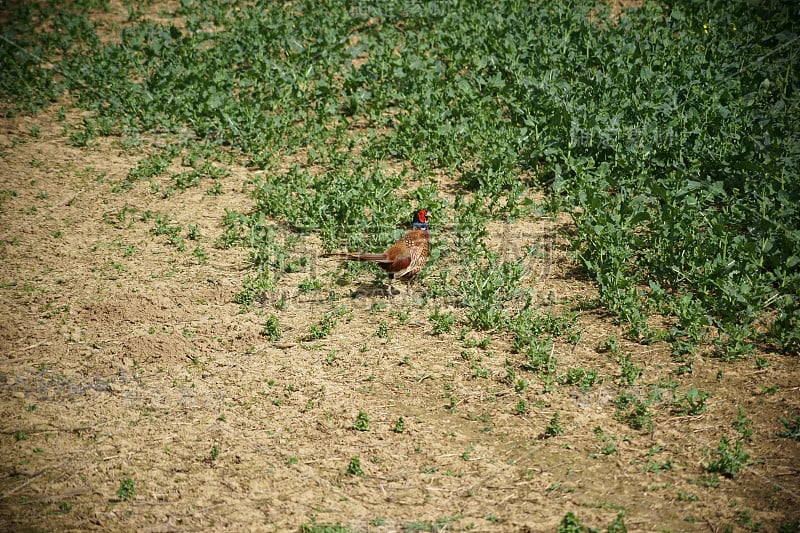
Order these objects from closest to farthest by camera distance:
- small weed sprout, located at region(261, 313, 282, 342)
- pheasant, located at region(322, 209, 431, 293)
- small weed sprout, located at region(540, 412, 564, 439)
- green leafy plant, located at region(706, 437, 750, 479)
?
green leafy plant, located at region(706, 437, 750, 479)
small weed sprout, located at region(540, 412, 564, 439)
small weed sprout, located at region(261, 313, 282, 342)
pheasant, located at region(322, 209, 431, 293)

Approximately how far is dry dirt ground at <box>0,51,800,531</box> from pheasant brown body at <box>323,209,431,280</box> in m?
0.27

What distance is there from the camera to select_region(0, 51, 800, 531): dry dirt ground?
389 cm

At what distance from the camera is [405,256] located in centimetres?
561

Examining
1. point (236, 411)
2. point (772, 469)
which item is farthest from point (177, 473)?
point (772, 469)

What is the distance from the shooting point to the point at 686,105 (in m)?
7.21

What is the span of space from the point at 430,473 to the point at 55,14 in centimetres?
986

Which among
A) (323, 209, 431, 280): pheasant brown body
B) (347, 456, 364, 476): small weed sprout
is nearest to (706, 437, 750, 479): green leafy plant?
(347, 456, 364, 476): small weed sprout

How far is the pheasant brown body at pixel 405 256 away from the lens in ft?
18.5

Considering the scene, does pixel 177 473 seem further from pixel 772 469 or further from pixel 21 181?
pixel 21 181

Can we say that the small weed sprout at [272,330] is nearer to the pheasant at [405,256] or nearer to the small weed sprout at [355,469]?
the pheasant at [405,256]

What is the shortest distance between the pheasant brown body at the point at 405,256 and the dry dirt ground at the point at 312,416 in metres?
0.27

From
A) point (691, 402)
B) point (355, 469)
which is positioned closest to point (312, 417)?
point (355, 469)

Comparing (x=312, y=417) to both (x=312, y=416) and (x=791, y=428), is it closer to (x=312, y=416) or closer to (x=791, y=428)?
(x=312, y=416)

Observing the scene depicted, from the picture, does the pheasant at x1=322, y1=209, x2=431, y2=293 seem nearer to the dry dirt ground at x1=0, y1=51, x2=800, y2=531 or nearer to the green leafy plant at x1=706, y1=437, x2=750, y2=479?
the dry dirt ground at x1=0, y1=51, x2=800, y2=531
